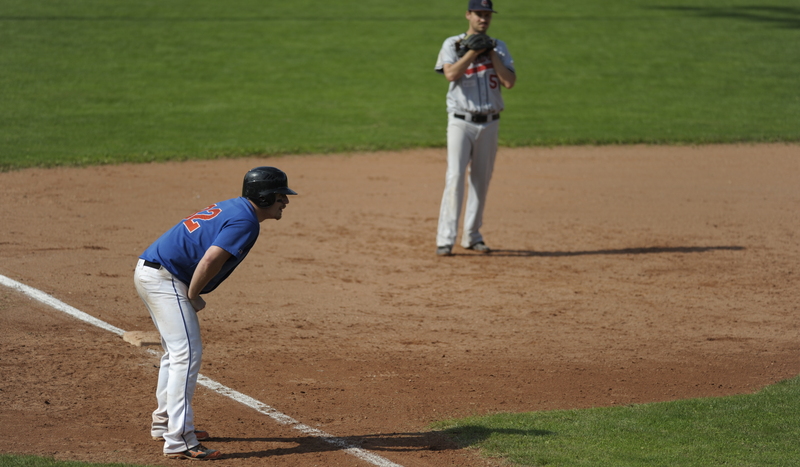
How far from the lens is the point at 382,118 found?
17.0 metres

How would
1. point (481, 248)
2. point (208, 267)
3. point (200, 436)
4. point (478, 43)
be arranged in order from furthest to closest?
point (481, 248) < point (478, 43) < point (200, 436) < point (208, 267)

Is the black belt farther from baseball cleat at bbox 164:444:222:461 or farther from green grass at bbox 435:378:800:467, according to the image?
baseball cleat at bbox 164:444:222:461

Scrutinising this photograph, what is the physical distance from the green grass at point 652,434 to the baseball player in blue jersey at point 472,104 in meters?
4.08

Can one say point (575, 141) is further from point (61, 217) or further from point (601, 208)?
point (61, 217)

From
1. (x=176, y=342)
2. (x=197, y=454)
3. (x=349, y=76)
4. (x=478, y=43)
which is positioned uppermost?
(x=349, y=76)

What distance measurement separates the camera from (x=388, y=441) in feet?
16.7

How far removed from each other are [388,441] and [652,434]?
5.34 ft

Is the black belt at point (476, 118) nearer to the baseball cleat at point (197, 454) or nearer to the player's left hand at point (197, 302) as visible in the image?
the player's left hand at point (197, 302)

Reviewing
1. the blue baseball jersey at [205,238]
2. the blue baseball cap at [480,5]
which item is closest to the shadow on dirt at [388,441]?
the blue baseball jersey at [205,238]

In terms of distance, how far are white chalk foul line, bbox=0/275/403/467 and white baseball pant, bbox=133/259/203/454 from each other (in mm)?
779

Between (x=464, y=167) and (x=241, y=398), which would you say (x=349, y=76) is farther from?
(x=241, y=398)

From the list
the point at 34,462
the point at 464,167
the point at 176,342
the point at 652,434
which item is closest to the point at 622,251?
the point at 464,167

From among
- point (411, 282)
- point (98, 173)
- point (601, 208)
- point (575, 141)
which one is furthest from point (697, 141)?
point (98, 173)

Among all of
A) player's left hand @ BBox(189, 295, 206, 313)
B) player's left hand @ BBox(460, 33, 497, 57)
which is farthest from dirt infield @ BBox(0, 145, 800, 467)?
player's left hand @ BBox(460, 33, 497, 57)
